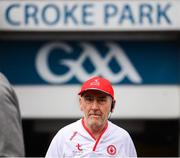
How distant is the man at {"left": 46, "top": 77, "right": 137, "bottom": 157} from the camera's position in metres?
3.83

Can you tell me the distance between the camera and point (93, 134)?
3881 mm

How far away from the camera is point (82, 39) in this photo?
287 inches

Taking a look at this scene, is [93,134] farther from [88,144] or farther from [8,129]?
[8,129]

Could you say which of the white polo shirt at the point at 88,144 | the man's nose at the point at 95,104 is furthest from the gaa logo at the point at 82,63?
the man's nose at the point at 95,104

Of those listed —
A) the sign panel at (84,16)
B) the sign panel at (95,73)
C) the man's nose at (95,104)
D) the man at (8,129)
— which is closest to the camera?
the man at (8,129)

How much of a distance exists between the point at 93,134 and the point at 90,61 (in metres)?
3.48

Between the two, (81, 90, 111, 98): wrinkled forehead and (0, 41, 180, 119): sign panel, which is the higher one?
Result: (0, 41, 180, 119): sign panel

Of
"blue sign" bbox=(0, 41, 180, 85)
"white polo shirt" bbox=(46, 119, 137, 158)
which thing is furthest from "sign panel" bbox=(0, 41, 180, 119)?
"white polo shirt" bbox=(46, 119, 137, 158)

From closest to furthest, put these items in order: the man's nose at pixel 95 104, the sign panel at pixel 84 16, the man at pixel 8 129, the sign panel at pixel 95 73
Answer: the man at pixel 8 129
the man's nose at pixel 95 104
the sign panel at pixel 84 16
the sign panel at pixel 95 73

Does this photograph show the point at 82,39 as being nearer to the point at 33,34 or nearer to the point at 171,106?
the point at 33,34

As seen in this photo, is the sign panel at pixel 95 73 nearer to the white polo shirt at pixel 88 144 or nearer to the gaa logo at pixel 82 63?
the gaa logo at pixel 82 63

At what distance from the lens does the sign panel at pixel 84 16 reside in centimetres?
704

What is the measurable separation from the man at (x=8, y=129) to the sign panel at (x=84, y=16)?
4.07 m

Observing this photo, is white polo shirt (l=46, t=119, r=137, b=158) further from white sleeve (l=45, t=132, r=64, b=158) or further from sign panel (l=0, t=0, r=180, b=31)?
sign panel (l=0, t=0, r=180, b=31)
